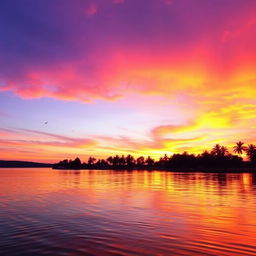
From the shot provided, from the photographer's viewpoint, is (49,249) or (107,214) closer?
(49,249)

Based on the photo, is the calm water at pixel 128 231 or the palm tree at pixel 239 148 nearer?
the calm water at pixel 128 231

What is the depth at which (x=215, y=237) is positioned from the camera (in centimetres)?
1421

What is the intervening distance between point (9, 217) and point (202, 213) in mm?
16921

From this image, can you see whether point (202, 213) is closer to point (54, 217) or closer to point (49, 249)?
point (54, 217)

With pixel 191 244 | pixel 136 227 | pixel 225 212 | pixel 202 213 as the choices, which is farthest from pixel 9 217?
pixel 225 212

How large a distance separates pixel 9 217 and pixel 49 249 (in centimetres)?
1012

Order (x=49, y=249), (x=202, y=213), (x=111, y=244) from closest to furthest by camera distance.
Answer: (x=49, y=249) → (x=111, y=244) → (x=202, y=213)

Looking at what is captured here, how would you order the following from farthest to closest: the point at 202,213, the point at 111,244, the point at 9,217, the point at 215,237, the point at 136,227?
1. the point at 202,213
2. the point at 9,217
3. the point at 136,227
4. the point at 215,237
5. the point at 111,244

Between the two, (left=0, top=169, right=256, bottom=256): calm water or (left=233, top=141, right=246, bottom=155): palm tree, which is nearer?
(left=0, top=169, right=256, bottom=256): calm water

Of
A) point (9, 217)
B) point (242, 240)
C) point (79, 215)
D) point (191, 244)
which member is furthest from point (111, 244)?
point (9, 217)

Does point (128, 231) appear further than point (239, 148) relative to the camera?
No

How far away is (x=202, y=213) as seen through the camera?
21.8 meters

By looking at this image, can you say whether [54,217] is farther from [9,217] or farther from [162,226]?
[162,226]

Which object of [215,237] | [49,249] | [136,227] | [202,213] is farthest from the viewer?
[202,213]
